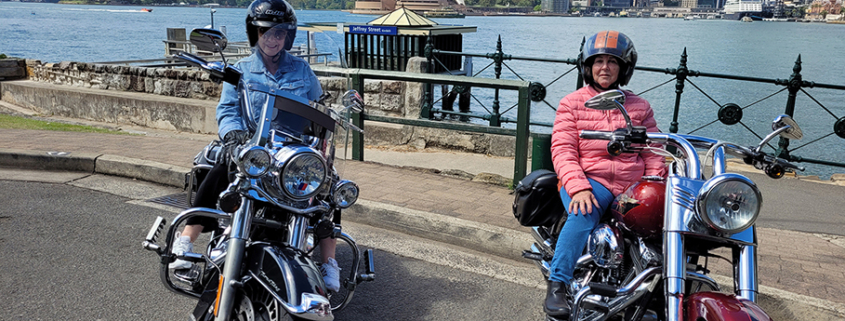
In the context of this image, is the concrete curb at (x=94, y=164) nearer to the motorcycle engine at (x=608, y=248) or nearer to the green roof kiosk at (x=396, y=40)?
the motorcycle engine at (x=608, y=248)

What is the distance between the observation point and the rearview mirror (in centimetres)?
320

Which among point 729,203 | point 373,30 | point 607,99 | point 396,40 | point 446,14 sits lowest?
point 729,203

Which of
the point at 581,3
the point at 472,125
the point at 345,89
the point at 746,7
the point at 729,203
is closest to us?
the point at 729,203

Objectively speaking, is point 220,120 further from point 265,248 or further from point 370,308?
point 370,308

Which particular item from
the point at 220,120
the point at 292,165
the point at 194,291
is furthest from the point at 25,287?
the point at 292,165

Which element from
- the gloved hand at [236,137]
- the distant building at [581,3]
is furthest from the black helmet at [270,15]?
the distant building at [581,3]

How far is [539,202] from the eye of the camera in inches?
139

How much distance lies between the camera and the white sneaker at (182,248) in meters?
3.43

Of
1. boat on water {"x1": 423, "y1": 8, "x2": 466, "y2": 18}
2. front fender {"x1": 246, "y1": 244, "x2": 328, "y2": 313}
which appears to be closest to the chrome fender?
front fender {"x1": 246, "y1": 244, "x2": 328, "y2": 313}

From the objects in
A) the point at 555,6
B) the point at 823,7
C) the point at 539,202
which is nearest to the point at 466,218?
the point at 539,202

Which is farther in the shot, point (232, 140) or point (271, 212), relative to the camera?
point (232, 140)

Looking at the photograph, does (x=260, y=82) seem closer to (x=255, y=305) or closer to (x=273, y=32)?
(x=273, y=32)

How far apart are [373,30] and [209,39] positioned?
33.8 ft

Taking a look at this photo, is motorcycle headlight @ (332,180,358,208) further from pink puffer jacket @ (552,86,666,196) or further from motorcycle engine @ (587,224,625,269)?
motorcycle engine @ (587,224,625,269)
